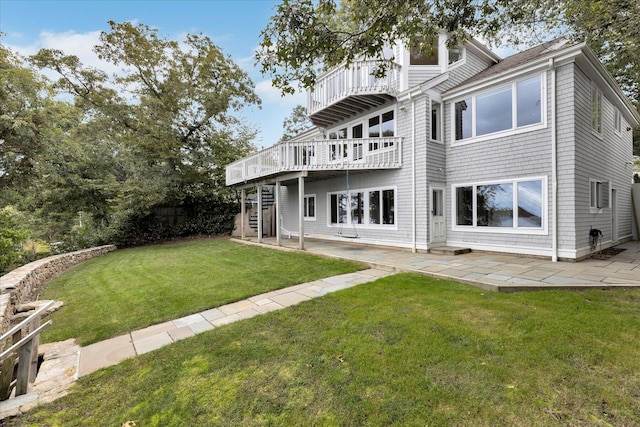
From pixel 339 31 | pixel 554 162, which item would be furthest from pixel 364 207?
pixel 339 31

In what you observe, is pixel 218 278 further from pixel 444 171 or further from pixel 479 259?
pixel 444 171

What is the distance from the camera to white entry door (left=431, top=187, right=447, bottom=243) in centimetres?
894

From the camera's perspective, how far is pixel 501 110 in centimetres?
802

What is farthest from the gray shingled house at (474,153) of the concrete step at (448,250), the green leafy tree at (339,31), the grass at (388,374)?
the grass at (388,374)

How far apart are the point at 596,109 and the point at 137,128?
1769cm

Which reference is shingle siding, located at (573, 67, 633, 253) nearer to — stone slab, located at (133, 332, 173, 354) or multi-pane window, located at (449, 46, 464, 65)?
multi-pane window, located at (449, 46, 464, 65)

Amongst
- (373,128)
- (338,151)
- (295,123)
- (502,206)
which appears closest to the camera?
(502,206)

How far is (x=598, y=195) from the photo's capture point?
8117 mm

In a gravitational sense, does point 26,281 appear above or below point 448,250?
below

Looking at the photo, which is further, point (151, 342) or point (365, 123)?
point (365, 123)

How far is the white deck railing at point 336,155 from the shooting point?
952 cm

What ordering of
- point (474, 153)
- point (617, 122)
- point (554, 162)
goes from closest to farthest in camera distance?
point (554, 162) → point (474, 153) → point (617, 122)

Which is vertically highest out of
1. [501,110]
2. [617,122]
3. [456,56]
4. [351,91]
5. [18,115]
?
[456,56]

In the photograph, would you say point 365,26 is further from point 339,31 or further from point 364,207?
point 364,207
